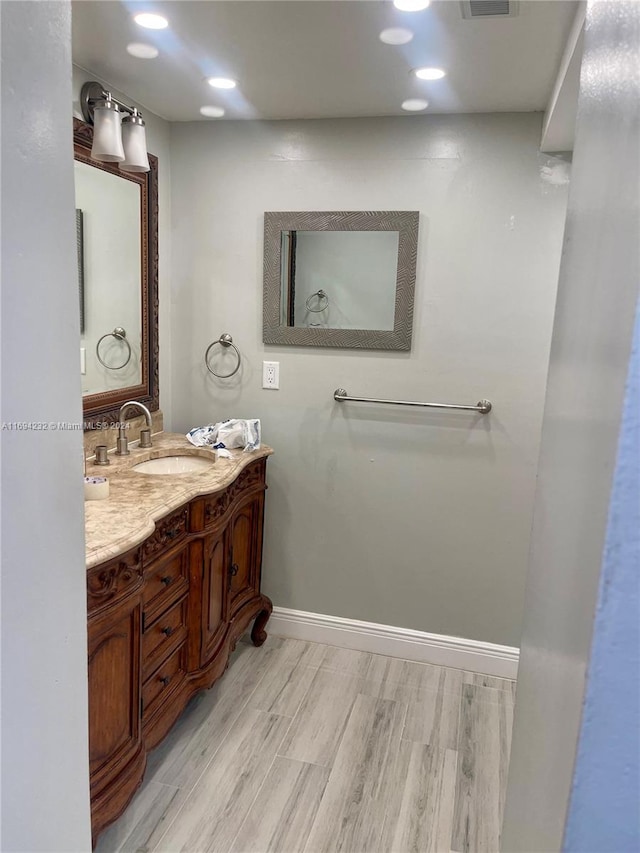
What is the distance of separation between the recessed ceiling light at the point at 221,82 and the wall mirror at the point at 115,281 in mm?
442

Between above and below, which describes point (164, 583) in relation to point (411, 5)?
below

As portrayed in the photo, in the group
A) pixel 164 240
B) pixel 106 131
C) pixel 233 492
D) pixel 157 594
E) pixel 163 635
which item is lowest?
pixel 163 635

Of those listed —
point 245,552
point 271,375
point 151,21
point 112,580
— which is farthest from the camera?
point 271,375

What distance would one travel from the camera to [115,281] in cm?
234

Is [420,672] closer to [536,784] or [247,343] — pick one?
[247,343]

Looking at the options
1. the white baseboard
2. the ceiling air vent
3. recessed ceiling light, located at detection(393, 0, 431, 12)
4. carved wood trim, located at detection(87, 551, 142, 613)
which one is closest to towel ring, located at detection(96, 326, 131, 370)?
carved wood trim, located at detection(87, 551, 142, 613)

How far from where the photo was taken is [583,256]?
0.63m

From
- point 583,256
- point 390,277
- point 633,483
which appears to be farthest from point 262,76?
point 633,483

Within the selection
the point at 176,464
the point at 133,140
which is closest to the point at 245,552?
the point at 176,464

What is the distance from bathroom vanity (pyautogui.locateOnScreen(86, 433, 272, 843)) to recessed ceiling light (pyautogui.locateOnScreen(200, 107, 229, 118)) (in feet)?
4.27

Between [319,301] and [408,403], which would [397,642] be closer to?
[408,403]

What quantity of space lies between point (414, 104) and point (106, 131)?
108 centimetres

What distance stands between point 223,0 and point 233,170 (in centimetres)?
104

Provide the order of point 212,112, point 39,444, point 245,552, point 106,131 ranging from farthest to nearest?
point 245,552 < point 212,112 < point 106,131 < point 39,444
